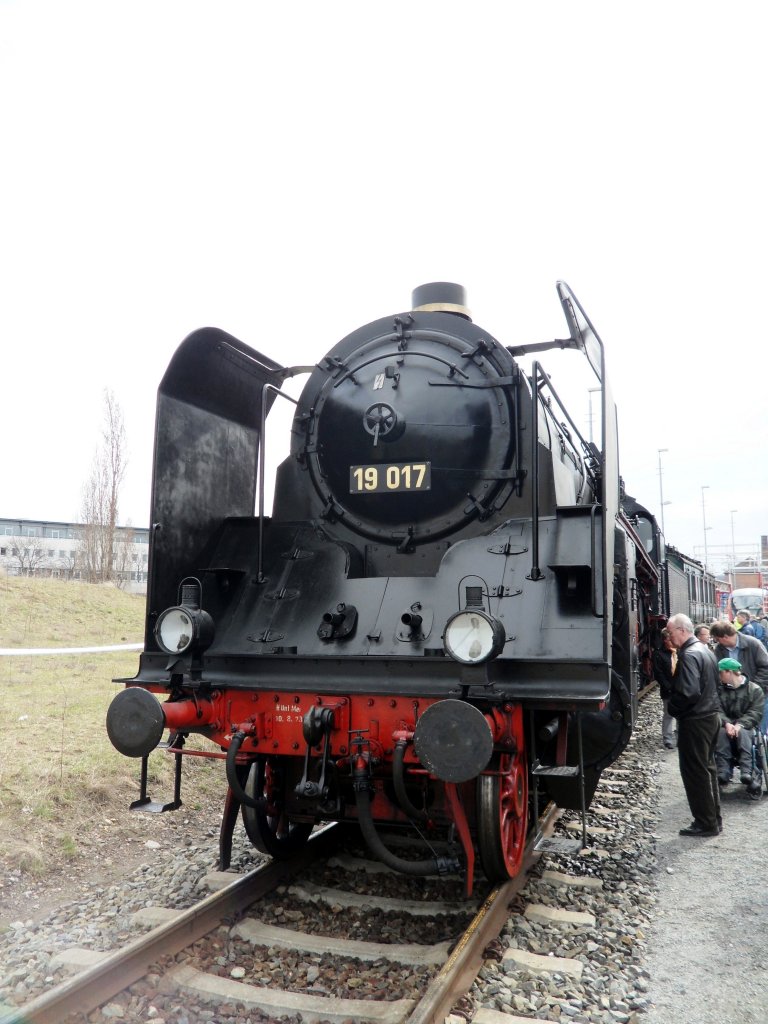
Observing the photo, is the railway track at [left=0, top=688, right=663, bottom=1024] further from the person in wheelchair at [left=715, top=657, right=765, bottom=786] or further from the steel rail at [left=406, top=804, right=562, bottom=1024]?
the person in wheelchair at [left=715, top=657, right=765, bottom=786]

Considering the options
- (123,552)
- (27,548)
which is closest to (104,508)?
(123,552)

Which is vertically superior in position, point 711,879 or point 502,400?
point 502,400

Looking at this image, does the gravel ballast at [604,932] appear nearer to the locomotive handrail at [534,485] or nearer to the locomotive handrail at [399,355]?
the locomotive handrail at [534,485]

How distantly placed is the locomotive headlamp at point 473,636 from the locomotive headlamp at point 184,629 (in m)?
1.36

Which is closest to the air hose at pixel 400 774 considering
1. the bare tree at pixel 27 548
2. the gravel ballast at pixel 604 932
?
the gravel ballast at pixel 604 932

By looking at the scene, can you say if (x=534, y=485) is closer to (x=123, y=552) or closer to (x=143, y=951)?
(x=143, y=951)

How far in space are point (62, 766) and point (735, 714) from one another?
5.54 meters

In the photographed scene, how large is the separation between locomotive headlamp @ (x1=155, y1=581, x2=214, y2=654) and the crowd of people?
3326mm

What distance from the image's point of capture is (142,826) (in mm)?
5609

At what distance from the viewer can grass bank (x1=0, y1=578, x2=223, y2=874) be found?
5.10 m

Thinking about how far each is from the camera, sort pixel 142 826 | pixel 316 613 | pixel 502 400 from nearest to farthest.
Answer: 1. pixel 316 613
2. pixel 502 400
3. pixel 142 826

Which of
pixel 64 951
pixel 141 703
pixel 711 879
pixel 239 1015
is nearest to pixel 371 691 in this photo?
pixel 141 703

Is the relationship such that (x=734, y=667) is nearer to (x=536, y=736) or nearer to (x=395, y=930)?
(x=536, y=736)

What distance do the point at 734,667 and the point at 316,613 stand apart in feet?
13.7
